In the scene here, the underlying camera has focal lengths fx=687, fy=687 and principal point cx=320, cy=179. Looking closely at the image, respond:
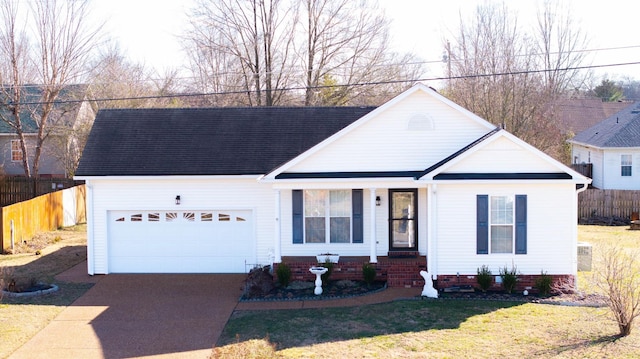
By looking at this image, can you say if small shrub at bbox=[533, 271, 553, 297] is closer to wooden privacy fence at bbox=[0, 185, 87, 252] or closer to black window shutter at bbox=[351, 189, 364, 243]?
black window shutter at bbox=[351, 189, 364, 243]

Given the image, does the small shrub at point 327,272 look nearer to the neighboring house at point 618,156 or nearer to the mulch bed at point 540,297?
the mulch bed at point 540,297

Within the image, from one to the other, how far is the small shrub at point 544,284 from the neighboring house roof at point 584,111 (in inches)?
1586

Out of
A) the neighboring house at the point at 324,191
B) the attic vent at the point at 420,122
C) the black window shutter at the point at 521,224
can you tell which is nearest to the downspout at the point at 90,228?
the neighboring house at the point at 324,191

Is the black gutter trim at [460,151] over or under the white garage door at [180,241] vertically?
over

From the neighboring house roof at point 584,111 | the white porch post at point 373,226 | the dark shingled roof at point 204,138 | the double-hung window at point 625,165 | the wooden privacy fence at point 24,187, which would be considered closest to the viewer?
the white porch post at point 373,226

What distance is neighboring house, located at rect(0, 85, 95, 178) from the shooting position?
37.2m

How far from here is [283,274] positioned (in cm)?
1789

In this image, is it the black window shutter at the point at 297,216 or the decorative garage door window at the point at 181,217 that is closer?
the black window shutter at the point at 297,216

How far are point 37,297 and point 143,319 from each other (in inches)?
150

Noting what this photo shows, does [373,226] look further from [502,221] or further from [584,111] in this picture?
[584,111]

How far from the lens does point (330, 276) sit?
18.4m

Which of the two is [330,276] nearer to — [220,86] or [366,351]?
[366,351]

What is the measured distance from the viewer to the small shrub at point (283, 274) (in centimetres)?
1791

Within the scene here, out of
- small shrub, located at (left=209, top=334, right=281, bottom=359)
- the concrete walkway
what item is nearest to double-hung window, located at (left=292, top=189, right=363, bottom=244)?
the concrete walkway
